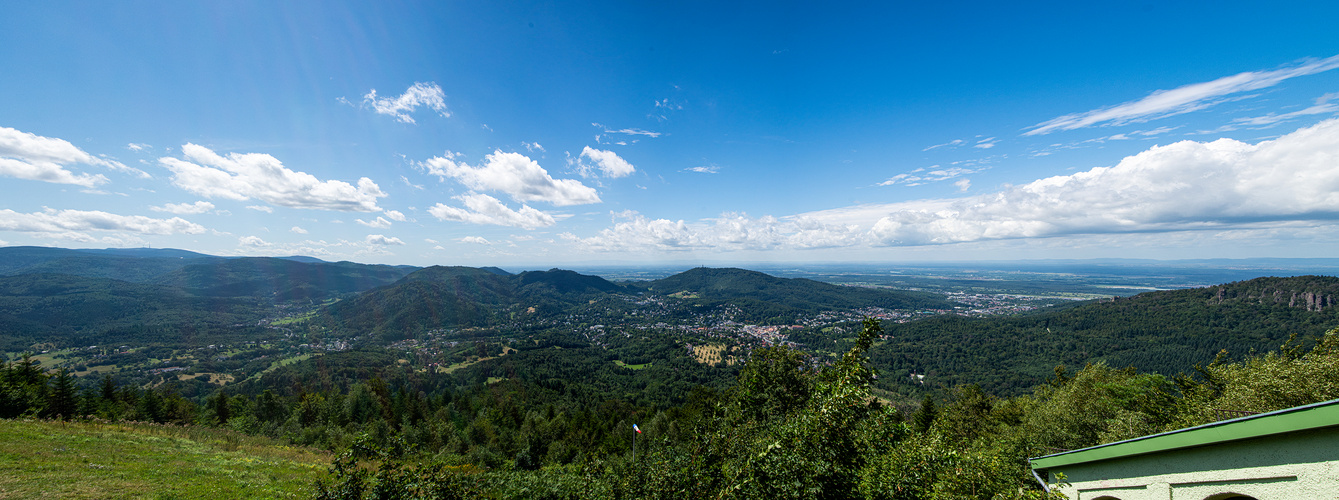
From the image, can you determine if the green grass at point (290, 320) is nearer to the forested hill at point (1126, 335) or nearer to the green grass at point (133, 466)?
the green grass at point (133, 466)

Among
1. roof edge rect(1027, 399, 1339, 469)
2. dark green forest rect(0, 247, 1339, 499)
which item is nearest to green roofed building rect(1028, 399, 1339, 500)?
roof edge rect(1027, 399, 1339, 469)

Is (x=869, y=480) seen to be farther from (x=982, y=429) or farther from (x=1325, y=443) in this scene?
(x=982, y=429)

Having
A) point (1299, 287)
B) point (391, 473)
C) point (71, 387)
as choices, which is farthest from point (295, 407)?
point (1299, 287)

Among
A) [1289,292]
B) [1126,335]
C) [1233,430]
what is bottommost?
[1126,335]

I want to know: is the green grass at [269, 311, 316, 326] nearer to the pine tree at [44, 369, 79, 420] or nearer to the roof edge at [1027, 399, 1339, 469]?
the pine tree at [44, 369, 79, 420]

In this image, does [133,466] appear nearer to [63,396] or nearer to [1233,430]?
[1233,430]

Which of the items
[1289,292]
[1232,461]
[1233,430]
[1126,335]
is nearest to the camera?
[1233,430]

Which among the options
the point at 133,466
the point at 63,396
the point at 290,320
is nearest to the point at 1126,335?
the point at 133,466
